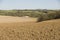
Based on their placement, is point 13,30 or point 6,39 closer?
point 6,39

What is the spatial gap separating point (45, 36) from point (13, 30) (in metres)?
2.43

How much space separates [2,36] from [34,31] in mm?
2227

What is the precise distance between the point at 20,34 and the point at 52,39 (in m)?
2.18

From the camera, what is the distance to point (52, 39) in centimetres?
1135

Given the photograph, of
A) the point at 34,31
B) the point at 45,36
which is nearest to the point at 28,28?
the point at 34,31

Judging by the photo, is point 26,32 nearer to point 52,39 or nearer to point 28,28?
point 28,28

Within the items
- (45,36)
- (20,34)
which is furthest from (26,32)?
(45,36)

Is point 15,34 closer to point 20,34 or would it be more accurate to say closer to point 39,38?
point 20,34

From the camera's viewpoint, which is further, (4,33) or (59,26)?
(59,26)

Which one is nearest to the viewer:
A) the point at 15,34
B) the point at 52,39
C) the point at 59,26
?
the point at 52,39

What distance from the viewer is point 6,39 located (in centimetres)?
1143

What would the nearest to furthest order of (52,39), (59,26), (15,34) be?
(52,39) → (15,34) → (59,26)

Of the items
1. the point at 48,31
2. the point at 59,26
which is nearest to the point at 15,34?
the point at 48,31

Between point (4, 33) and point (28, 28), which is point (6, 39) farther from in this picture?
point (28, 28)
